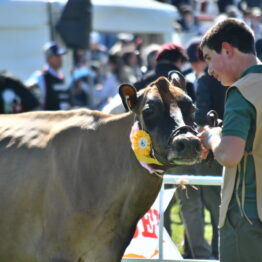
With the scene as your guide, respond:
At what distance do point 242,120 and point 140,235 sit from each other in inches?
110

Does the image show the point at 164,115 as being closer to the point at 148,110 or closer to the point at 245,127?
the point at 148,110

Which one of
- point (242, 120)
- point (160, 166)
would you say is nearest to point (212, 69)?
point (242, 120)

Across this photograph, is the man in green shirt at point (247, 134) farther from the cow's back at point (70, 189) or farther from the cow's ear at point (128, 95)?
the cow's back at point (70, 189)

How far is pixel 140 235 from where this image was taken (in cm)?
656

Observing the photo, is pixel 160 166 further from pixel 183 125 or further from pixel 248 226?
pixel 248 226

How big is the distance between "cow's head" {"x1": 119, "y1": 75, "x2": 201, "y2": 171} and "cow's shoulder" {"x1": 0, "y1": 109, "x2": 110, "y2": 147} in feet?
1.50

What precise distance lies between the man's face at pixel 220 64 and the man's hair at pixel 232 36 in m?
0.03

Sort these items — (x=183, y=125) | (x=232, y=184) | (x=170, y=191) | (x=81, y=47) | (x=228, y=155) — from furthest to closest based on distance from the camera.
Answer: (x=81, y=47) → (x=170, y=191) → (x=183, y=125) → (x=232, y=184) → (x=228, y=155)

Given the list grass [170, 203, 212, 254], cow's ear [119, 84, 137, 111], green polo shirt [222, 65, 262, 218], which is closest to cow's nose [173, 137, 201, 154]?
cow's ear [119, 84, 137, 111]

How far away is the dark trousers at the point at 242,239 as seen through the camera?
415 cm

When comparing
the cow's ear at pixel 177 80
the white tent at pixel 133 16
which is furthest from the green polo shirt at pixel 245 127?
the white tent at pixel 133 16

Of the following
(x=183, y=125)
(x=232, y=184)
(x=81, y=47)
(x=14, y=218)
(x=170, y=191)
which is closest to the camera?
(x=232, y=184)

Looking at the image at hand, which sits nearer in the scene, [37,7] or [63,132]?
[63,132]

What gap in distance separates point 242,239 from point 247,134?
1.90 ft
